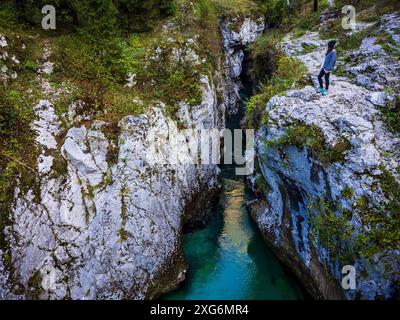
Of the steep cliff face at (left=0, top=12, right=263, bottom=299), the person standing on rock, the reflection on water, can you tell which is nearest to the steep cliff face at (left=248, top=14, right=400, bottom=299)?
the person standing on rock

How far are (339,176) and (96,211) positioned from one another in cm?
997

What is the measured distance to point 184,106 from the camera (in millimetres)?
19500

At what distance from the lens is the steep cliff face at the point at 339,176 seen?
11547 millimetres

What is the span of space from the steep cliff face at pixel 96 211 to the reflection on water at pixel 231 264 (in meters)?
1.36

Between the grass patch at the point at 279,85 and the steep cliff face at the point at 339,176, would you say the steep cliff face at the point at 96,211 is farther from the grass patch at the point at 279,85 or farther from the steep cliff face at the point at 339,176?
the steep cliff face at the point at 339,176

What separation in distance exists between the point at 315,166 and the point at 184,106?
8.54 meters

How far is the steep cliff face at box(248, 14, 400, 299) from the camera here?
455 inches

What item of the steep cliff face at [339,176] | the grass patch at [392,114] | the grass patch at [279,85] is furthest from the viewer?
the grass patch at [279,85]

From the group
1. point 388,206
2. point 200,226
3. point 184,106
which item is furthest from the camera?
point 200,226

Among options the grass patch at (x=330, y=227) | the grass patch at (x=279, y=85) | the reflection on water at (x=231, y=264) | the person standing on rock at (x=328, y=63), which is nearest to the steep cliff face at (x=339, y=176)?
the grass patch at (x=330, y=227)

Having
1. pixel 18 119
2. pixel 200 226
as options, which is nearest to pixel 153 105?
pixel 18 119

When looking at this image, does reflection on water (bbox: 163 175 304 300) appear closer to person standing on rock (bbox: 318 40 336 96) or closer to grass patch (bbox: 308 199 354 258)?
grass patch (bbox: 308 199 354 258)

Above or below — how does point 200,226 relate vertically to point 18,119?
below

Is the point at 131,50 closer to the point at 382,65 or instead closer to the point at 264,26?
the point at 382,65
